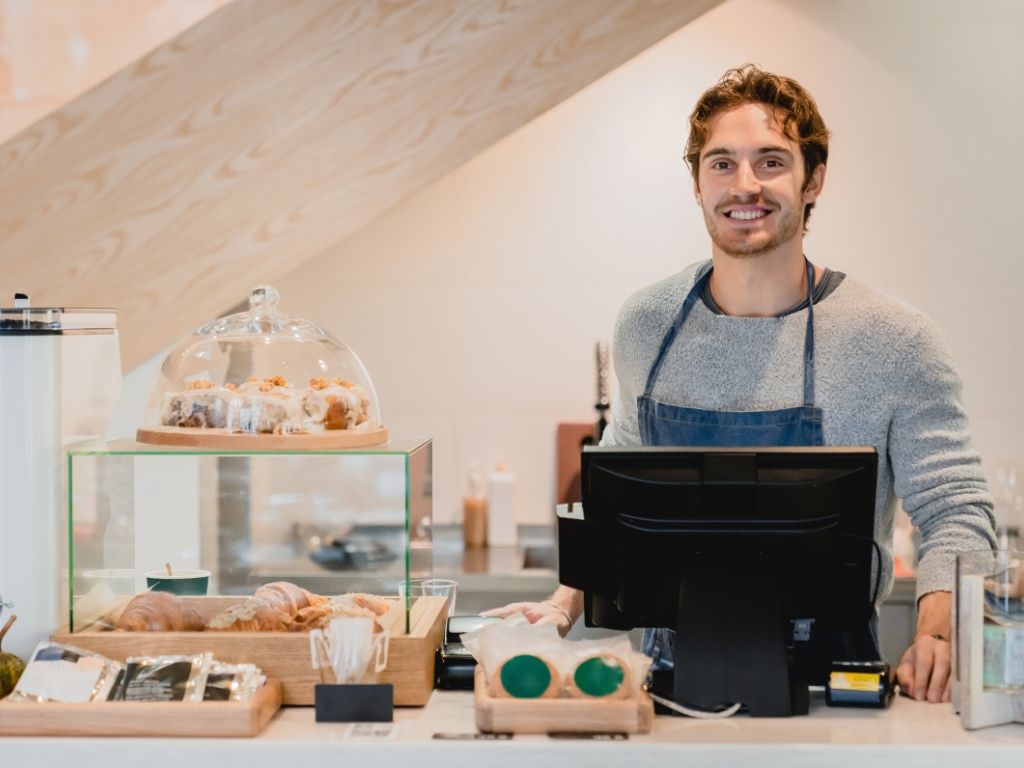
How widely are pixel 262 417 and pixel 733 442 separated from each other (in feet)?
3.06

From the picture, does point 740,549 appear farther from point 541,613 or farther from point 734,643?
point 541,613

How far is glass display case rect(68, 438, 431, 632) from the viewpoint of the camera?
1662 millimetres

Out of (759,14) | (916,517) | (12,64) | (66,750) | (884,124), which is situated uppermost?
(759,14)

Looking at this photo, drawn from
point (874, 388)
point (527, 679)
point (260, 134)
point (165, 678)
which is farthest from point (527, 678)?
point (260, 134)

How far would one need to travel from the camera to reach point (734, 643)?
5.26ft

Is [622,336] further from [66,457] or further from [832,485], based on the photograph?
[66,457]

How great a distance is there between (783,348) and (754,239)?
0.68 ft

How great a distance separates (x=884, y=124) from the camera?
389 cm

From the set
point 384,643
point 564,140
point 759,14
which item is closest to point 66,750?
point 384,643

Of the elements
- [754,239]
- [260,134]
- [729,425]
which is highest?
[260,134]

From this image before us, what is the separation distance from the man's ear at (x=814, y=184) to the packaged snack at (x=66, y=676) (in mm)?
1511

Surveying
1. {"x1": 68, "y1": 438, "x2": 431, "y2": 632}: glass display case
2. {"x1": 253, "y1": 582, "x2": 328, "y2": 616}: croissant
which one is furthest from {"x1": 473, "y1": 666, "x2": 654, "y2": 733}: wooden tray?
{"x1": 253, "y1": 582, "x2": 328, "y2": 616}: croissant

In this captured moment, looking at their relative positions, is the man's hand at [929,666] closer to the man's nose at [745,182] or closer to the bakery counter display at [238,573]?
the bakery counter display at [238,573]

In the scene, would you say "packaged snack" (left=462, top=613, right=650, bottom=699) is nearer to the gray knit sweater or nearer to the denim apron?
the denim apron
